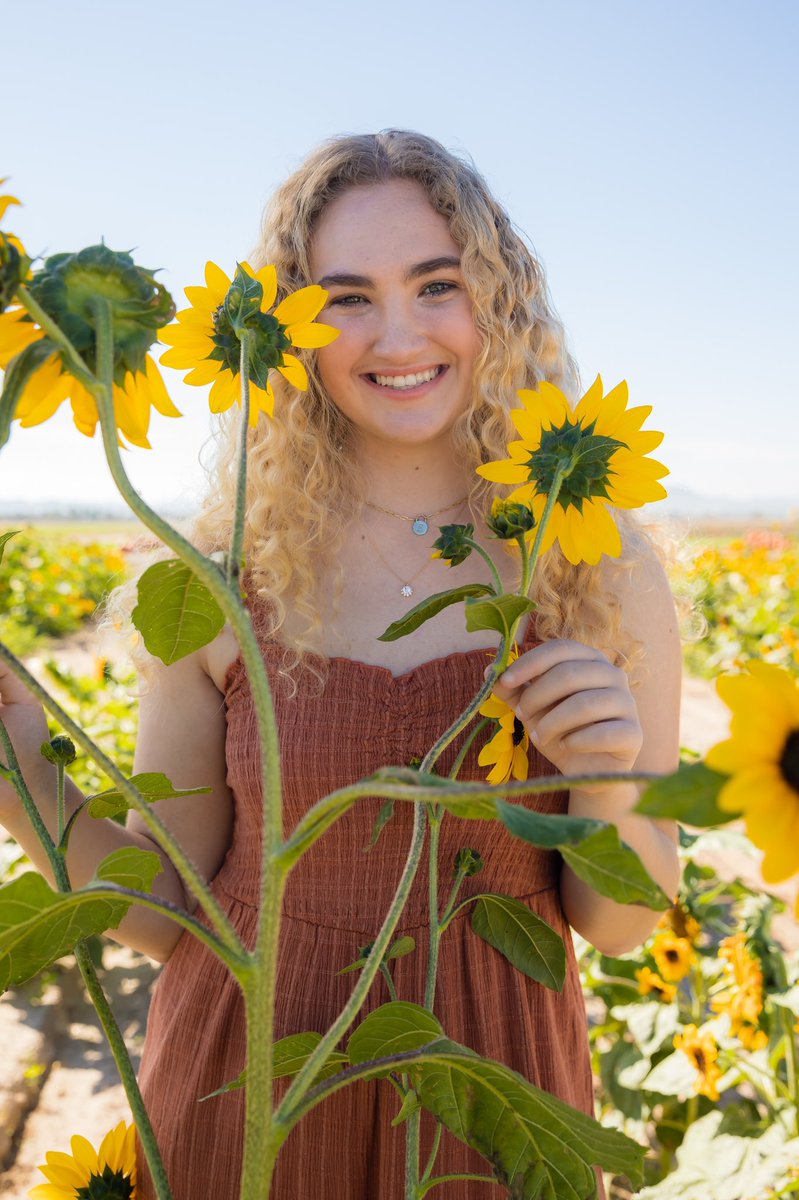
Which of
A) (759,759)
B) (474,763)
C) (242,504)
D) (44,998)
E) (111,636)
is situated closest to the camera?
(759,759)

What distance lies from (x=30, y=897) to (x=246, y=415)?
203 mm

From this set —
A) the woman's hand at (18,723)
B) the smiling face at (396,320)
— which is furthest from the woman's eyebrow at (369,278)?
the woman's hand at (18,723)

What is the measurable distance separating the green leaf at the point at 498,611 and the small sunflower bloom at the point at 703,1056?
5.36ft

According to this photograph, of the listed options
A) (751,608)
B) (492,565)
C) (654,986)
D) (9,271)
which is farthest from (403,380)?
(751,608)

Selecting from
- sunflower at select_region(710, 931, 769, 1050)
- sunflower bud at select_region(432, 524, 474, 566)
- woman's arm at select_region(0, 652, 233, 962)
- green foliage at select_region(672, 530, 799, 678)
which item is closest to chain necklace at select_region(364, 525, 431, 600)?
woman's arm at select_region(0, 652, 233, 962)

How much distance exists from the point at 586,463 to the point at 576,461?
10mm

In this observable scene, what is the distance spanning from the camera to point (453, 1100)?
0.47m

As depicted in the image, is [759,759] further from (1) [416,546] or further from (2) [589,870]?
(1) [416,546]

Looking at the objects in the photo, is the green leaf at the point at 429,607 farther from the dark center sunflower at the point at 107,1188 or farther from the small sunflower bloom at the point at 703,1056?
the small sunflower bloom at the point at 703,1056

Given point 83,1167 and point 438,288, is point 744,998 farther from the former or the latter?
point 83,1167

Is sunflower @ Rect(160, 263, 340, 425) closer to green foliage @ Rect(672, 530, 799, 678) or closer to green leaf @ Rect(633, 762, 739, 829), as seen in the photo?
green leaf @ Rect(633, 762, 739, 829)

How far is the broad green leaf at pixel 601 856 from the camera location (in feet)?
1.07

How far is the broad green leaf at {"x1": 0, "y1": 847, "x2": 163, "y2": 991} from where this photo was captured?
0.39 meters

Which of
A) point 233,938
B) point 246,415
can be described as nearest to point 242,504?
point 246,415
